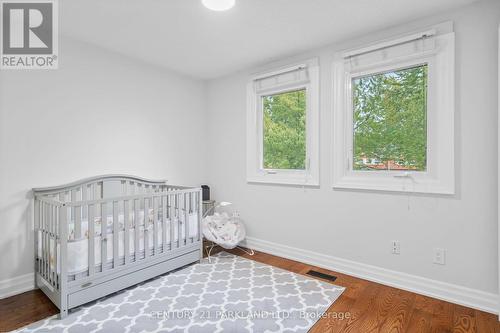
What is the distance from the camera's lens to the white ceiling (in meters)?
2.08

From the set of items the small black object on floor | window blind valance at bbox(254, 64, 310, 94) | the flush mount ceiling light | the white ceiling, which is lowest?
the small black object on floor

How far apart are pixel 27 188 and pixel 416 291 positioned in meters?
3.39

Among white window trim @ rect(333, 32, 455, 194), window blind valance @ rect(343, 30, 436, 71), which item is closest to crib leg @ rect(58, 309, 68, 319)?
white window trim @ rect(333, 32, 455, 194)

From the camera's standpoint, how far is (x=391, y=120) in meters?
2.49

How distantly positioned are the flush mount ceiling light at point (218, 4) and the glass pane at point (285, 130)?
130 cm

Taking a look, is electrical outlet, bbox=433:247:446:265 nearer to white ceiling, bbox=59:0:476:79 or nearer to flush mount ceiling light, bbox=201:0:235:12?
white ceiling, bbox=59:0:476:79

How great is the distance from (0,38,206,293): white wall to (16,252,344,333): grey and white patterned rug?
956 millimetres

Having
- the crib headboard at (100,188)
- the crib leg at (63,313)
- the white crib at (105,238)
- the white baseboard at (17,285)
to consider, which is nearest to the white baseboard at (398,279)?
the white crib at (105,238)

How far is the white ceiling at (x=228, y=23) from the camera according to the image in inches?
81.9

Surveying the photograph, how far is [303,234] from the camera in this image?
3010 mm

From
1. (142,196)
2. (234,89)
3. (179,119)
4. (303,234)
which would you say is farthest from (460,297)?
(179,119)

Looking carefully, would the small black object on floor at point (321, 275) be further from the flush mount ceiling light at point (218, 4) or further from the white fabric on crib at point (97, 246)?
the flush mount ceiling light at point (218, 4)

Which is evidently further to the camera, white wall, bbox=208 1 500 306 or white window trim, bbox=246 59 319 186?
white window trim, bbox=246 59 319 186

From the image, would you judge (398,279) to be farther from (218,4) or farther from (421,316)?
(218,4)
